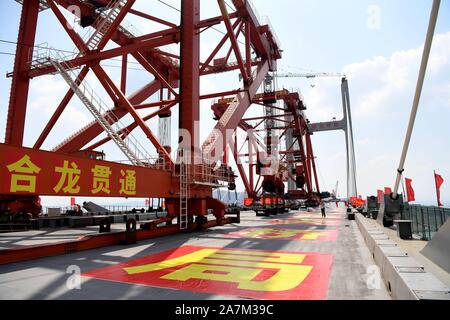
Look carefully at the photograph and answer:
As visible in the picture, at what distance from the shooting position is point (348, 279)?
243 inches

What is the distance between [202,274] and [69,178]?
5.54 m

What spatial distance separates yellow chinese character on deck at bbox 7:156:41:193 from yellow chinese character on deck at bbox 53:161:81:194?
652mm

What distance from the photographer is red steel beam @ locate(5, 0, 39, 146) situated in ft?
60.8

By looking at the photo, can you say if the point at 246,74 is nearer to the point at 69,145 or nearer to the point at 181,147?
the point at 181,147

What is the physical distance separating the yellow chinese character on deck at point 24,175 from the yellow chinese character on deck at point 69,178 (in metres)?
0.65

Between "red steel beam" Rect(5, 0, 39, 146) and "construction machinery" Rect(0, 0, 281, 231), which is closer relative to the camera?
"construction machinery" Rect(0, 0, 281, 231)

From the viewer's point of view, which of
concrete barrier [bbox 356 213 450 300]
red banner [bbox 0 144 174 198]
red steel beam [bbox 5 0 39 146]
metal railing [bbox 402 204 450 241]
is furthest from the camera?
red steel beam [bbox 5 0 39 146]

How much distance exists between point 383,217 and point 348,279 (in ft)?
33.5

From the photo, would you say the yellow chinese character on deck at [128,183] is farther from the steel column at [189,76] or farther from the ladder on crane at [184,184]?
the steel column at [189,76]

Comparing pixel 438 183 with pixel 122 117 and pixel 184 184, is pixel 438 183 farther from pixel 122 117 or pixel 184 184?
pixel 122 117

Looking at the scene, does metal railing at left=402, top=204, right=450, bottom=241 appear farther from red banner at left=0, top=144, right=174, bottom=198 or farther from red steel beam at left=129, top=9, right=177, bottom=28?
red steel beam at left=129, top=9, right=177, bottom=28

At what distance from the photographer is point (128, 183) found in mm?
11562

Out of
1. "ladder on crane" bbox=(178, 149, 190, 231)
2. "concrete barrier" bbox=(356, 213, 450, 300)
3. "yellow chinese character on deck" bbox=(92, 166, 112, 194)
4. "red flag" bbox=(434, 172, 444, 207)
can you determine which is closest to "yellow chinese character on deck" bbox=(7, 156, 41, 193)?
"yellow chinese character on deck" bbox=(92, 166, 112, 194)
